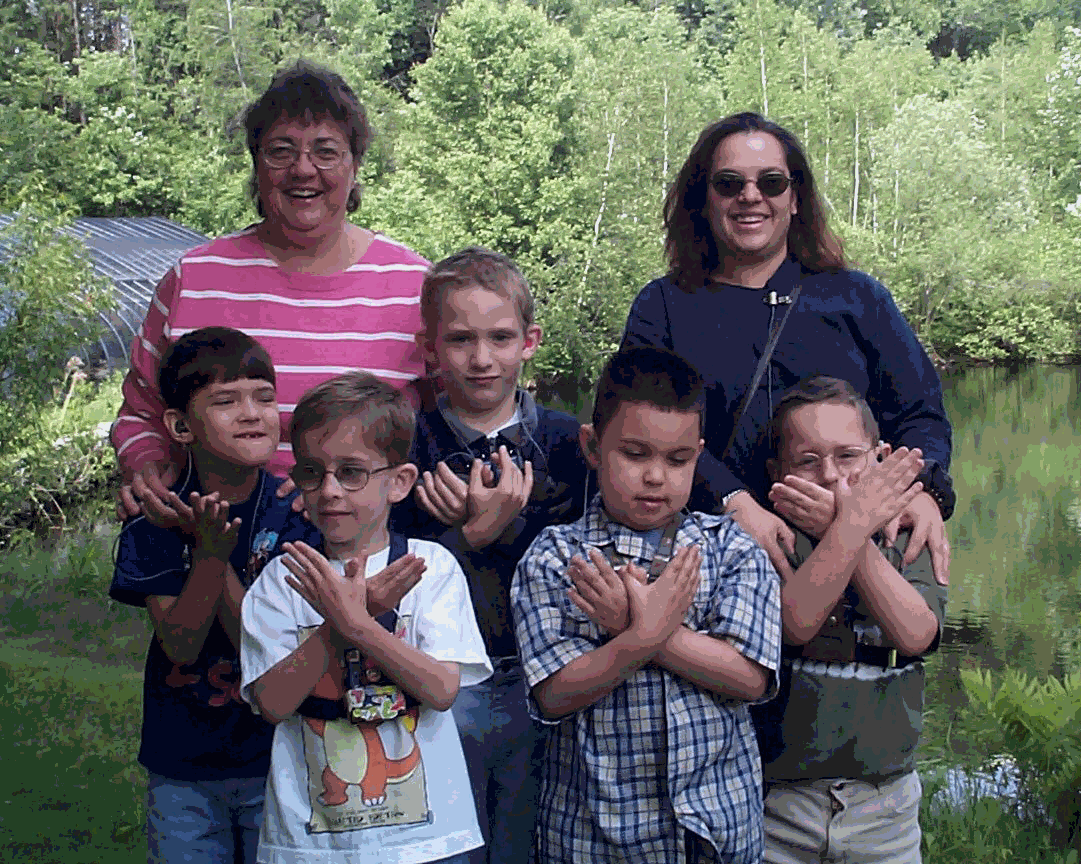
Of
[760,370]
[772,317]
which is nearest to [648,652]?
[760,370]

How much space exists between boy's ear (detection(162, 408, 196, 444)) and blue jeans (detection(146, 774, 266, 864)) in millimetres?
665

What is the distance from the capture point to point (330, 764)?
2205 millimetres

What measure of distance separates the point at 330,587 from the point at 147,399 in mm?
909

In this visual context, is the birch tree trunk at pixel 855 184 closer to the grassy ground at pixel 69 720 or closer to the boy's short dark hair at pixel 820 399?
the grassy ground at pixel 69 720

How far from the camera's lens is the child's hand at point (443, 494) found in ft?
8.12

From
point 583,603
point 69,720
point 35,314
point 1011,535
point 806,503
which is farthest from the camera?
point 1011,535

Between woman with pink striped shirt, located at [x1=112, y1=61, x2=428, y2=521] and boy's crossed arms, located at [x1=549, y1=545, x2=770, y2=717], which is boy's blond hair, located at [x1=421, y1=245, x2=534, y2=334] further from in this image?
boy's crossed arms, located at [x1=549, y1=545, x2=770, y2=717]

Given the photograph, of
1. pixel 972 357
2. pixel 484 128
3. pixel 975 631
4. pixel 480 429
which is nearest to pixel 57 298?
pixel 975 631

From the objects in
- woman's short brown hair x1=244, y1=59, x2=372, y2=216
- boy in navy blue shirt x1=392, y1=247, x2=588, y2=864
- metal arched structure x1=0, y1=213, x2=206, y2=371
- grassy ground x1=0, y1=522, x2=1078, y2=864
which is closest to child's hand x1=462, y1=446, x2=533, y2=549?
boy in navy blue shirt x1=392, y1=247, x2=588, y2=864

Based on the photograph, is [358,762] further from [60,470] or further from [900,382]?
[60,470]

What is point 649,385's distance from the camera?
2375 millimetres

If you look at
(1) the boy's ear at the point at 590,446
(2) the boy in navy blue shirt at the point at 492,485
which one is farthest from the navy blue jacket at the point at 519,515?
(1) the boy's ear at the point at 590,446

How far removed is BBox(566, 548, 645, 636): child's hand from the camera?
2.20m

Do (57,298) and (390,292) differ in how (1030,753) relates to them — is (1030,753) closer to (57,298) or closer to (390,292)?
(390,292)
